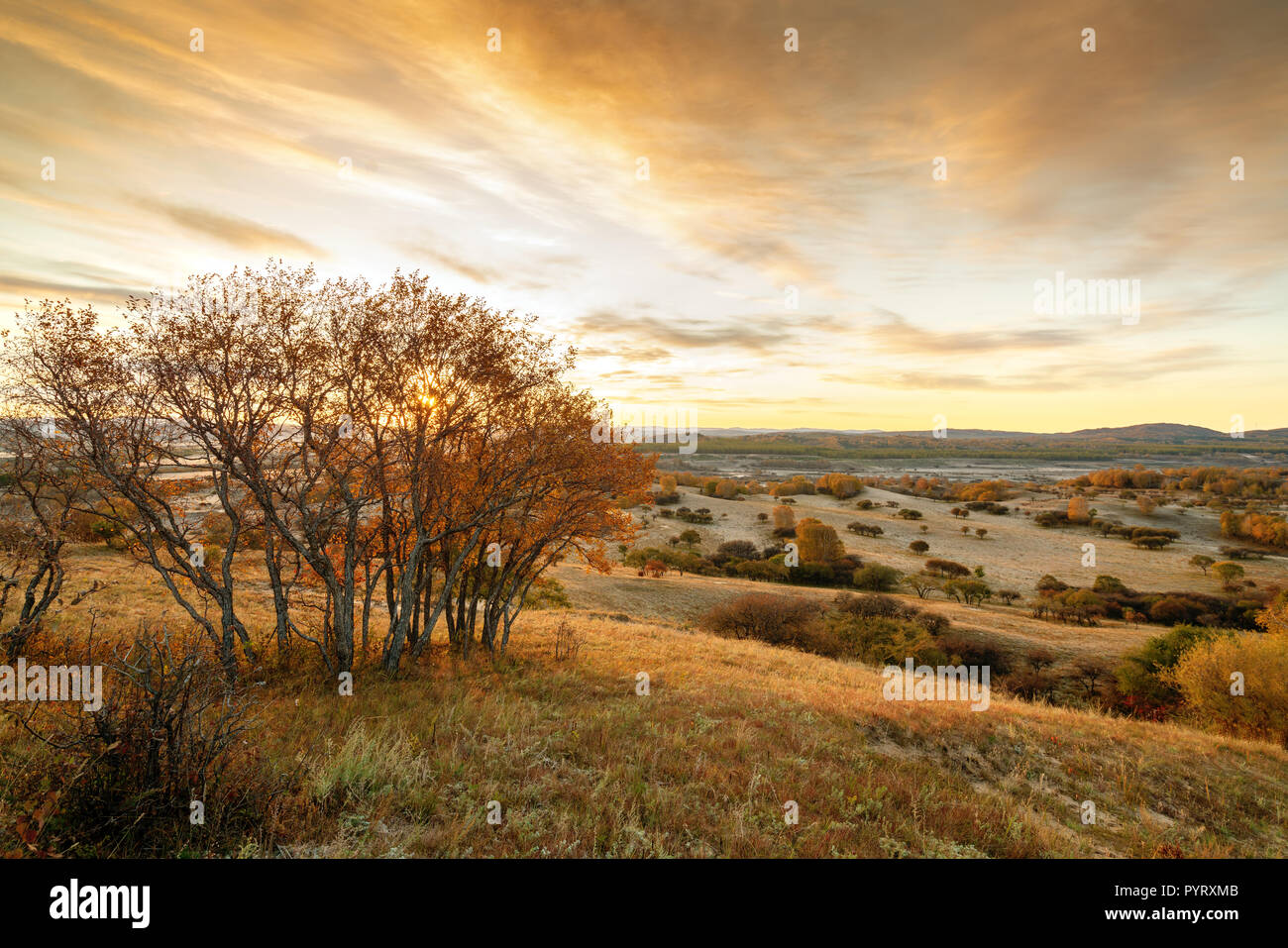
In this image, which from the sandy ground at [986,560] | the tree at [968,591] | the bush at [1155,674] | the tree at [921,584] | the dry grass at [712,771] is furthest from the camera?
the tree at [921,584]

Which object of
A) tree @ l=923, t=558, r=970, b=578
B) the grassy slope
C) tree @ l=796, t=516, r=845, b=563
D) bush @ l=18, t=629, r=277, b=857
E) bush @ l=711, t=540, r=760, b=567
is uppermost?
bush @ l=18, t=629, r=277, b=857

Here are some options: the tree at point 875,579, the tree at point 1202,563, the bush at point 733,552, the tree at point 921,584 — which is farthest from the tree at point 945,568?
the tree at point 1202,563

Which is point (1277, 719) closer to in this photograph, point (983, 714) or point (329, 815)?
point (983, 714)

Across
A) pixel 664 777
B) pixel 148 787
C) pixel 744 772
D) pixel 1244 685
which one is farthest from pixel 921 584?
pixel 148 787

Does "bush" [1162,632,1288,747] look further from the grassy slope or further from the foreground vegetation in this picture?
the grassy slope

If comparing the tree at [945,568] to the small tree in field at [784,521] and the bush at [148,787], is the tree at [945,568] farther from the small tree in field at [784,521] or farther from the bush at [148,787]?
the bush at [148,787]

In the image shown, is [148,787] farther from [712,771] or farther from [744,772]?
[744,772]

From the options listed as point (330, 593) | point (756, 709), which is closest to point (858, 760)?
point (756, 709)

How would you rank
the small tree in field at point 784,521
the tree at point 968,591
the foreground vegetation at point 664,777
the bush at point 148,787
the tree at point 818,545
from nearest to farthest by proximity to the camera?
the bush at point 148,787, the foreground vegetation at point 664,777, the tree at point 968,591, the tree at point 818,545, the small tree in field at point 784,521

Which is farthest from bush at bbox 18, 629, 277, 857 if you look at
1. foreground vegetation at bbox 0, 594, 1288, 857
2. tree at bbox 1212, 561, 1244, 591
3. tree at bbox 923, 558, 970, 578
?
tree at bbox 1212, 561, 1244, 591

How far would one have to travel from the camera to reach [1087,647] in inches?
1580

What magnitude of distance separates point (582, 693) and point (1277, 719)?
30.2 meters

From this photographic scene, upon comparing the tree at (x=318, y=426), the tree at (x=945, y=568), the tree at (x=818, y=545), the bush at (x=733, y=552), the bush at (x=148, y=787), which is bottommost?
the tree at (x=945, y=568)
